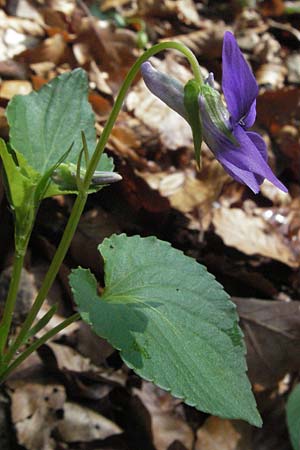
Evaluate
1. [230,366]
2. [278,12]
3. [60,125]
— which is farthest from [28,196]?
[278,12]

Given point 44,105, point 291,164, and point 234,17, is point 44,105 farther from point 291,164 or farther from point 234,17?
point 234,17

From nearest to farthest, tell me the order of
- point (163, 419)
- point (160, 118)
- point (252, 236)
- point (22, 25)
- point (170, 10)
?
point (163, 419) → point (252, 236) → point (160, 118) → point (22, 25) → point (170, 10)

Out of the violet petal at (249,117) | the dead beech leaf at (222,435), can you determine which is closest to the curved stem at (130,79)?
the violet petal at (249,117)

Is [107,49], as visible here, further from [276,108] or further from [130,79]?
[130,79]

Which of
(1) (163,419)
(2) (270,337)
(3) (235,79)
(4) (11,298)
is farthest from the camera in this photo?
(2) (270,337)

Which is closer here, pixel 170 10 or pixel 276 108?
pixel 276 108

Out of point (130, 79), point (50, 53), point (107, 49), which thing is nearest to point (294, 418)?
point (130, 79)

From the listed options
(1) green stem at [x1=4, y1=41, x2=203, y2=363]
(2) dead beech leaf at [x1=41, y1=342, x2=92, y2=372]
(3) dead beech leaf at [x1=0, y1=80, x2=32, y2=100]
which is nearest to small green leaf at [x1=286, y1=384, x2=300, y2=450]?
(2) dead beech leaf at [x1=41, y1=342, x2=92, y2=372]
